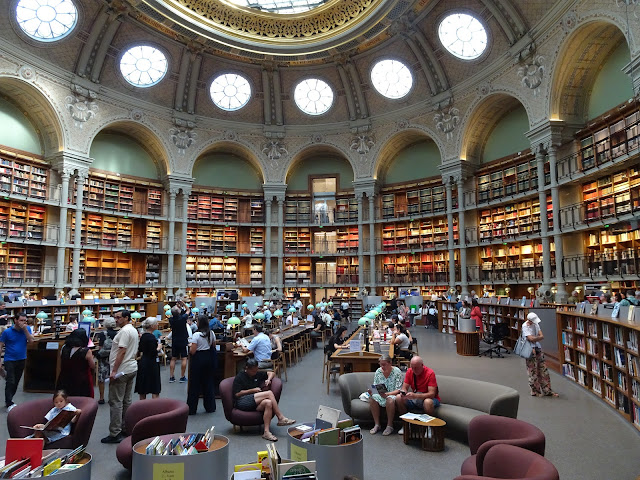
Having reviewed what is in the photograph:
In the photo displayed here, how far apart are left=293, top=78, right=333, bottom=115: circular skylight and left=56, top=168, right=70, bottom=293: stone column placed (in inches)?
436

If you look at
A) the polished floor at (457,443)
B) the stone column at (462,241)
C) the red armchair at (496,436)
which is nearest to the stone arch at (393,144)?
the stone column at (462,241)

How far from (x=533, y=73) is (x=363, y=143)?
8.66 metres

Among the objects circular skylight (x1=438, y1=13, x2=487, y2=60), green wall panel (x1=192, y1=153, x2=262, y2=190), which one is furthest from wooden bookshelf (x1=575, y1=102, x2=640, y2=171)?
green wall panel (x1=192, y1=153, x2=262, y2=190)

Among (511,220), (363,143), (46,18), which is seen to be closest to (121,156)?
(46,18)

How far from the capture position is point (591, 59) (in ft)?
44.8

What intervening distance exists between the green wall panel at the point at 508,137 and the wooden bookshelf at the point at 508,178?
1.97 feet

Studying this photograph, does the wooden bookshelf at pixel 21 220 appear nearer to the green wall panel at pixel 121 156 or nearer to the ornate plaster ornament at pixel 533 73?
the green wall panel at pixel 121 156

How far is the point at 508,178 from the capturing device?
1772cm

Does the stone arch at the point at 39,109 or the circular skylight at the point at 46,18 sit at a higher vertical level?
the circular skylight at the point at 46,18

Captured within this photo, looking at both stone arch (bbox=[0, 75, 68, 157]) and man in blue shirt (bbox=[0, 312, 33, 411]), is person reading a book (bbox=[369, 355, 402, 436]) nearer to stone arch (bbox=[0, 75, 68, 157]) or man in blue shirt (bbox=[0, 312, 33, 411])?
man in blue shirt (bbox=[0, 312, 33, 411])

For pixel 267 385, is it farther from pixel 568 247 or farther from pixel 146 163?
pixel 146 163

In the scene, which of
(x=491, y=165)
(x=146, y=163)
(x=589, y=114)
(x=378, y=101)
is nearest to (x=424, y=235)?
(x=491, y=165)

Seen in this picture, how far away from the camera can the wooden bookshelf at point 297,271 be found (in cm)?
2262

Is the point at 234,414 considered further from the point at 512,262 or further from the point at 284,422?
the point at 512,262
